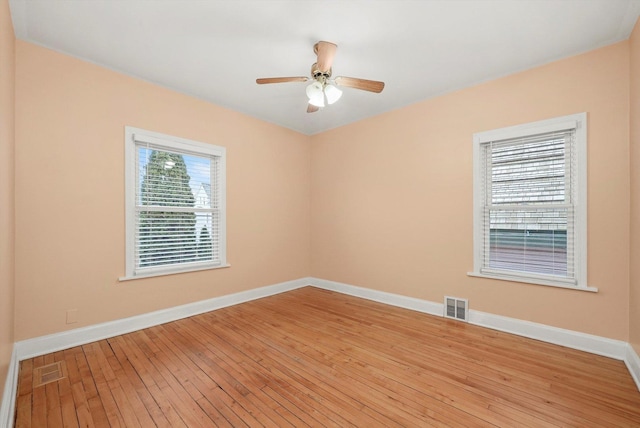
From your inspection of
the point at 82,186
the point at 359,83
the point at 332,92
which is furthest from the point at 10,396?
the point at 359,83

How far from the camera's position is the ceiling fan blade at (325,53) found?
2.30 m

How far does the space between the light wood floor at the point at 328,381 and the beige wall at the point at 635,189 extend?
1.38ft

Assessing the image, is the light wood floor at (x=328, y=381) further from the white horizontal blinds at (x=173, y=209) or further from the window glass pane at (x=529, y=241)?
the white horizontal blinds at (x=173, y=209)

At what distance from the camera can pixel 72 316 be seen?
2609 millimetres

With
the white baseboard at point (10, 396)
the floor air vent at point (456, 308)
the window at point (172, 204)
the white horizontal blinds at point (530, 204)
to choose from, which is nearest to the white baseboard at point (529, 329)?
the floor air vent at point (456, 308)

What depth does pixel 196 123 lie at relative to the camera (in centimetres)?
353

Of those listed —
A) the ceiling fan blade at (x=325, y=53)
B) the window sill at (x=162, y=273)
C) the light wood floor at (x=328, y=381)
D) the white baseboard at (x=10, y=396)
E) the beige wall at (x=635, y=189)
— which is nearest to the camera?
the white baseboard at (x=10, y=396)

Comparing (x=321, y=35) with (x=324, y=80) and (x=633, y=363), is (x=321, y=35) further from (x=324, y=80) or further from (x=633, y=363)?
(x=633, y=363)

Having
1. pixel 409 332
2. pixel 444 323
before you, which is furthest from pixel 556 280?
pixel 409 332

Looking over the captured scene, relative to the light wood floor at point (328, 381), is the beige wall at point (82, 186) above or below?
above

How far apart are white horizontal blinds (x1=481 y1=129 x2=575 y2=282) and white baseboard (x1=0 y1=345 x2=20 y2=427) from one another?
13.2ft

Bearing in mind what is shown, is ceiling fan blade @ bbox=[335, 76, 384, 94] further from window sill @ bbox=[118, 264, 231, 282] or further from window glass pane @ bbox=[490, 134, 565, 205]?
window sill @ bbox=[118, 264, 231, 282]

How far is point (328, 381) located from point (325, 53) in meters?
2.68

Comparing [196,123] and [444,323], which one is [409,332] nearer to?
[444,323]
